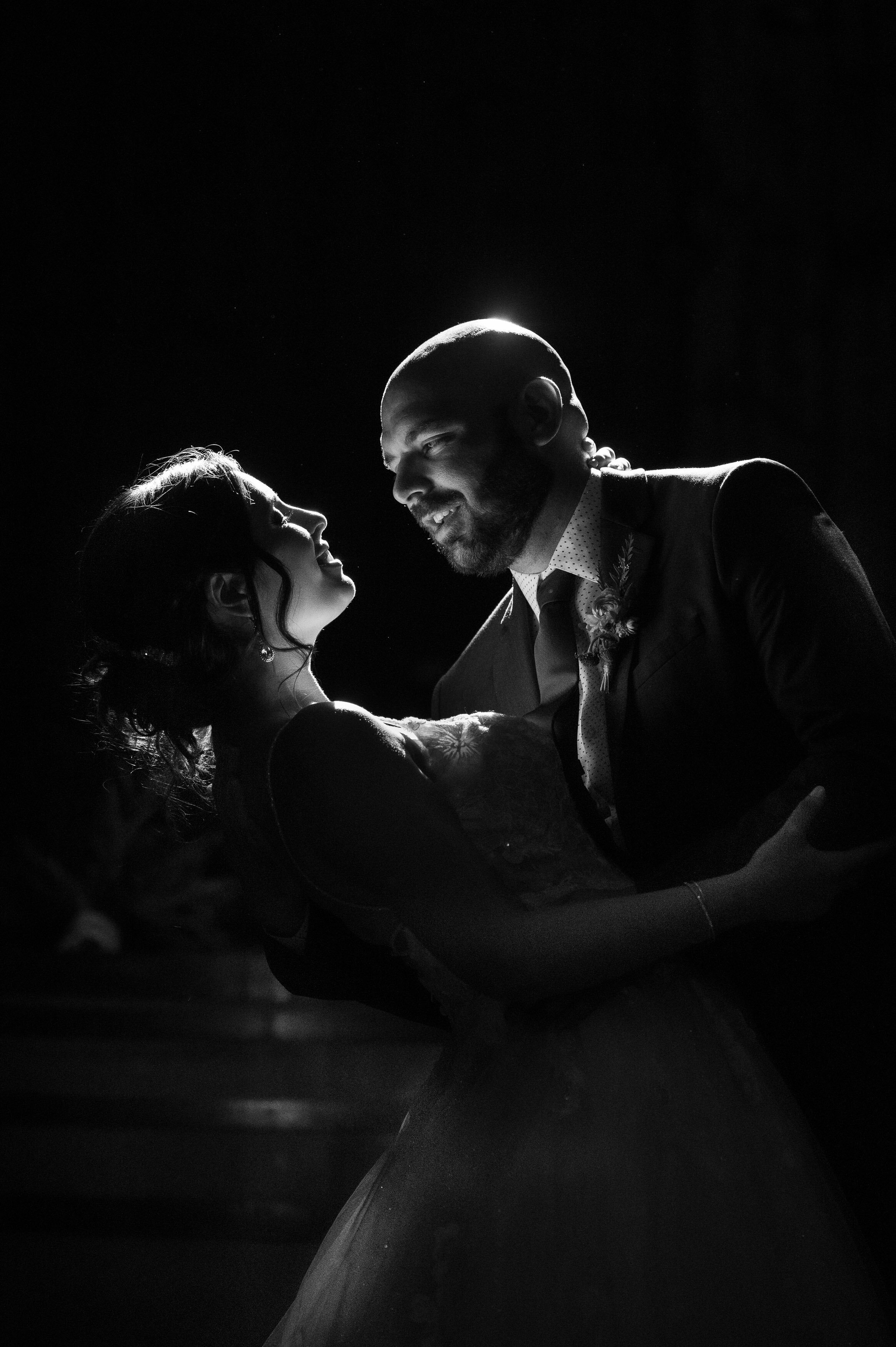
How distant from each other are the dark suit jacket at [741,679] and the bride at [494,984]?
0.08 m

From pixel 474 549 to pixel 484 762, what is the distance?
1.36ft

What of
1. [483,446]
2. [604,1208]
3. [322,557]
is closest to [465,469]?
[483,446]

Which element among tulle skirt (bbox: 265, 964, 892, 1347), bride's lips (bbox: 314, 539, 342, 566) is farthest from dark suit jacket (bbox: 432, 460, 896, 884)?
bride's lips (bbox: 314, 539, 342, 566)

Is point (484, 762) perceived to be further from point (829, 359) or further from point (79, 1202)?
point (79, 1202)

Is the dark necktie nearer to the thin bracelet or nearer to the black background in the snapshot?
the thin bracelet

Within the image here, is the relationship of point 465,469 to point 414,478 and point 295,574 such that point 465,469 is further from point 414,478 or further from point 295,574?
point 295,574

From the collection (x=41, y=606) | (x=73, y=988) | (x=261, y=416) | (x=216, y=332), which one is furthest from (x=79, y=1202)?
(x=216, y=332)

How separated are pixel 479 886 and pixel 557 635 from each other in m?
0.57

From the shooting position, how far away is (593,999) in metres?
1.75

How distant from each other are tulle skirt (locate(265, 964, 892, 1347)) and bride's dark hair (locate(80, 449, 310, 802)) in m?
0.73

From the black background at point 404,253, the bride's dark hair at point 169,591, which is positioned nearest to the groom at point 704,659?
the bride's dark hair at point 169,591

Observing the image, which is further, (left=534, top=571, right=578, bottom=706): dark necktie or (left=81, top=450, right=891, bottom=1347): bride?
(left=534, top=571, right=578, bottom=706): dark necktie

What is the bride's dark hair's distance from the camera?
75.7 inches

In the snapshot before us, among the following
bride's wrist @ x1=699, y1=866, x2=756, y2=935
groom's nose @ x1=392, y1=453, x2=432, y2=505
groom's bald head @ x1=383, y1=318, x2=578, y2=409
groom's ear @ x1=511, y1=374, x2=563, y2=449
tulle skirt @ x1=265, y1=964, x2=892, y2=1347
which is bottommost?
tulle skirt @ x1=265, y1=964, x2=892, y2=1347
